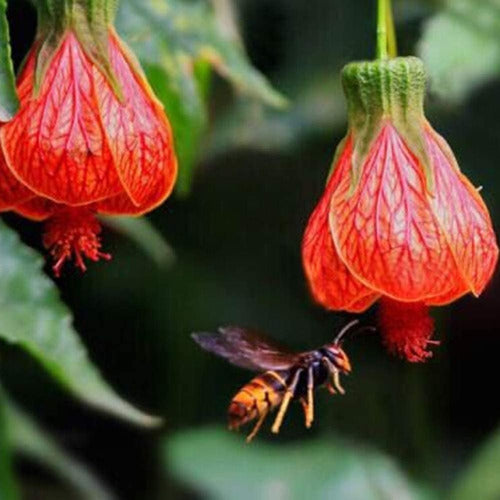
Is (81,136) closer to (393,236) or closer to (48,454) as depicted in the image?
(393,236)

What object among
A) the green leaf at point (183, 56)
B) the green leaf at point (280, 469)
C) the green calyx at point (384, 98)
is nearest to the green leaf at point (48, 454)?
the green leaf at point (280, 469)

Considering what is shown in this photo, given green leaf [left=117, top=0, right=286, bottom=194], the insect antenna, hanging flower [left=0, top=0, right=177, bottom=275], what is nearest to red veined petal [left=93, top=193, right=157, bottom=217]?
hanging flower [left=0, top=0, right=177, bottom=275]

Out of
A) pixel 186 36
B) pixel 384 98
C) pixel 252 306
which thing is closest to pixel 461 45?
pixel 186 36

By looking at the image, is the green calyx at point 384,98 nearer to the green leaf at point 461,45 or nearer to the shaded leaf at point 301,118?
the green leaf at point 461,45

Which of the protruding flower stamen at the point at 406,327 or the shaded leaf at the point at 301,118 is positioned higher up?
the protruding flower stamen at the point at 406,327

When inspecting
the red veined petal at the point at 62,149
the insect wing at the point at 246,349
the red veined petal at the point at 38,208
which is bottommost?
the insect wing at the point at 246,349

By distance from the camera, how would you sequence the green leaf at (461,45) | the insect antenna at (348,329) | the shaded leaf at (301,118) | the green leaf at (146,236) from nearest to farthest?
the insect antenna at (348,329), the green leaf at (461,45), the green leaf at (146,236), the shaded leaf at (301,118)

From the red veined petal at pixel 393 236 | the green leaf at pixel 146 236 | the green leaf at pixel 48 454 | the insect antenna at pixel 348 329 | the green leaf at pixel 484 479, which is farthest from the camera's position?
the green leaf at pixel 484 479

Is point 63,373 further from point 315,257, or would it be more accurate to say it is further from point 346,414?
point 346,414
